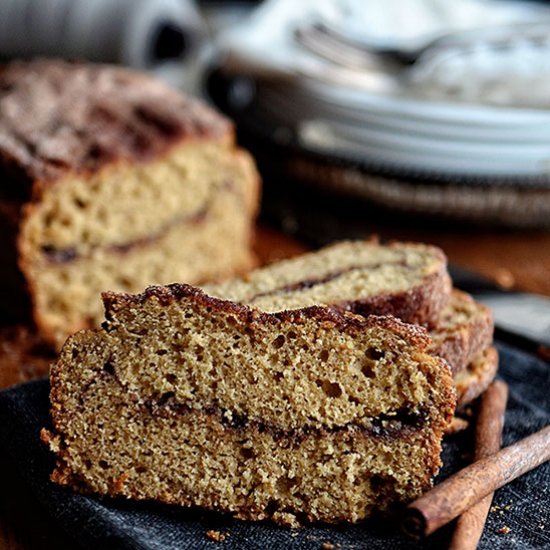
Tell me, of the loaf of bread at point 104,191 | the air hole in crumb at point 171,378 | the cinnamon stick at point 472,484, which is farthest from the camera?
the loaf of bread at point 104,191

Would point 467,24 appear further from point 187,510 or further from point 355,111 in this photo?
point 187,510

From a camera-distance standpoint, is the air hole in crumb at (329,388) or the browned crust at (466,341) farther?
the browned crust at (466,341)

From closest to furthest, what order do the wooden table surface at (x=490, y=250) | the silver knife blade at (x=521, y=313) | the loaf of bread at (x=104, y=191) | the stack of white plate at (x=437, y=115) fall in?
the silver knife blade at (x=521, y=313) < the loaf of bread at (x=104, y=191) < the wooden table surface at (x=490, y=250) < the stack of white plate at (x=437, y=115)

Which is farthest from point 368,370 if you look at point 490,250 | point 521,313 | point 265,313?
point 490,250

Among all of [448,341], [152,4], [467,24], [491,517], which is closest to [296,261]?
[448,341]

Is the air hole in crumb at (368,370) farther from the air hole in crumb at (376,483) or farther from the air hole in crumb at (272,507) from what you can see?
the air hole in crumb at (272,507)

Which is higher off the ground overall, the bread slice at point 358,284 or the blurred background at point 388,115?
the bread slice at point 358,284

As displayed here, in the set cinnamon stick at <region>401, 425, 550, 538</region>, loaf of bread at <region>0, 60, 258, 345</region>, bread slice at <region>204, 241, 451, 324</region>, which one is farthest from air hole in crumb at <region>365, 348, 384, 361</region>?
loaf of bread at <region>0, 60, 258, 345</region>

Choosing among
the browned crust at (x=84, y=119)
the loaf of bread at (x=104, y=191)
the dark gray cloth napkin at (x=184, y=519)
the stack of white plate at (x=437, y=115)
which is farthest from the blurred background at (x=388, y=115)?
the dark gray cloth napkin at (x=184, y=519)
